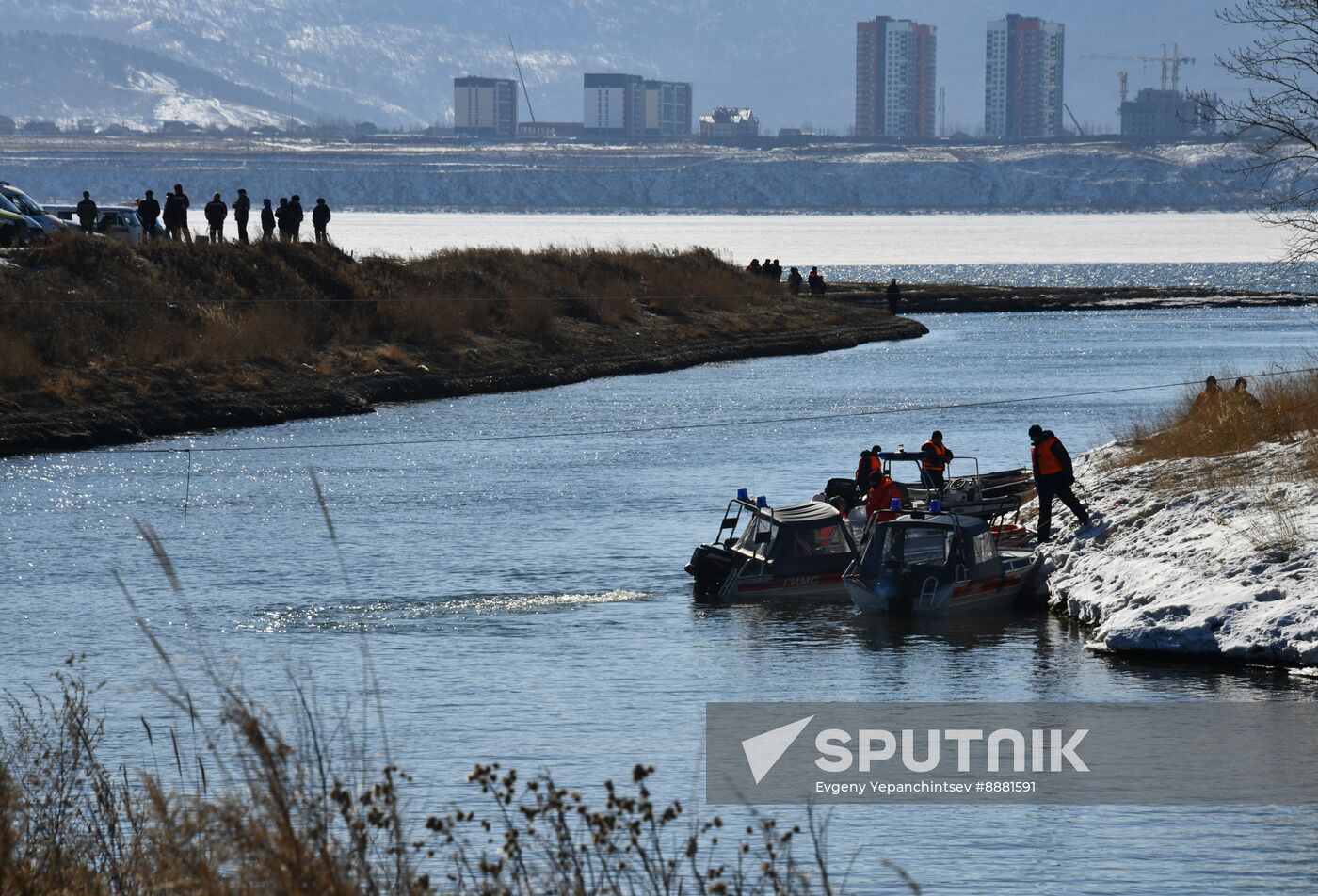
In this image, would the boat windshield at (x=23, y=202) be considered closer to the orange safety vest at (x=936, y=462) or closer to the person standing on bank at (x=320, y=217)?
the person standing on bank at (x=320, y=217)

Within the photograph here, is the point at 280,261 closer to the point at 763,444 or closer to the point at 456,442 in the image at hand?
the point at 456,442

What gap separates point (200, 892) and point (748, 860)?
7.84 metres

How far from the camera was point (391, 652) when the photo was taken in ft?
84.7

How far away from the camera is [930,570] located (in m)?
28.6

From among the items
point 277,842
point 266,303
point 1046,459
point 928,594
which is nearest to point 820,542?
point 928,594

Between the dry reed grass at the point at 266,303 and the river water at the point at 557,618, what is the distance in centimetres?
661

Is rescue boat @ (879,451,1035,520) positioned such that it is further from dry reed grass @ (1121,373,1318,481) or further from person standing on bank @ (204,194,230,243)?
person standing on bank @ (204,194,230,243)

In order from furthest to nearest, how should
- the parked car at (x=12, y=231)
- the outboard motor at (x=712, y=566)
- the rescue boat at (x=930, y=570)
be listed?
the parked car at (x=12, y=231) < the outboard motor at (x=712, y=566) < the rescue boat at (x=930, y=570)

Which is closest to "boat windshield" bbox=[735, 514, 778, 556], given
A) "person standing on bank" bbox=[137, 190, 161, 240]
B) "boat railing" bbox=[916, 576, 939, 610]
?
"boat railing" bbox=[916, 576, 939, 610]

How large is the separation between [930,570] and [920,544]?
567mm

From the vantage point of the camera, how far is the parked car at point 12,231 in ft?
206

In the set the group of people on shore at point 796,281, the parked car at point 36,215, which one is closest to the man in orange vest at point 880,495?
the parked car at point 36,215

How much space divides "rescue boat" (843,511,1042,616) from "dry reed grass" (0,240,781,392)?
105ft

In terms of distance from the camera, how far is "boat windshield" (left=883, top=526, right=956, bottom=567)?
28734 millimetres
